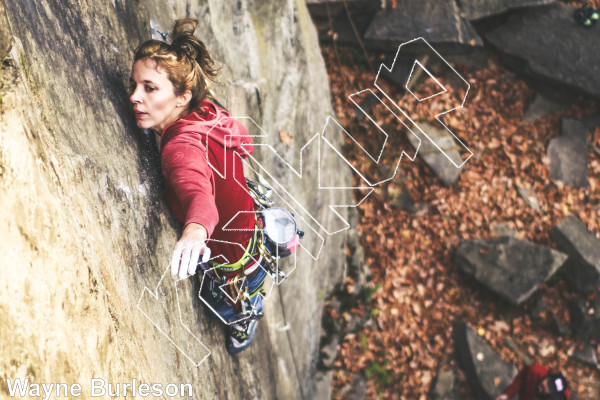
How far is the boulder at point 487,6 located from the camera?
8805 millimetres

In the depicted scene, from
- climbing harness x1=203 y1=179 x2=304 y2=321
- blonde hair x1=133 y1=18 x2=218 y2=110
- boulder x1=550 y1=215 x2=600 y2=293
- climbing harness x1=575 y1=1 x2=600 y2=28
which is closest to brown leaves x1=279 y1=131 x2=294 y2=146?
climbing harness x1=203 y1=179 x2=304 y2=321

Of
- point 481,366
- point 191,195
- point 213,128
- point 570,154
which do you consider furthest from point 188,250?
point 570,154

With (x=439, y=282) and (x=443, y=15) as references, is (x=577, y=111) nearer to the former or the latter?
(x=443, y=15)

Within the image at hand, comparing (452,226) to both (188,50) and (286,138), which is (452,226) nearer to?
(286,138)

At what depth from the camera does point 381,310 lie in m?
7.31

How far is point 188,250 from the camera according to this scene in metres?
1.92

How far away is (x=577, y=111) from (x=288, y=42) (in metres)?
7.10

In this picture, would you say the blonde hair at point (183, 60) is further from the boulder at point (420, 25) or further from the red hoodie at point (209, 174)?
the boulder at point (420, 25)

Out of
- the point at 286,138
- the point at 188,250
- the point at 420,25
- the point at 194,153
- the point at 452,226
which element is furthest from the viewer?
the point at 420,25

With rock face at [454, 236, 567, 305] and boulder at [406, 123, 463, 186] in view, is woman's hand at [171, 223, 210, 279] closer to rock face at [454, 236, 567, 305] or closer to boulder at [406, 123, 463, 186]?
rock face at [454, 236, 567, 305]

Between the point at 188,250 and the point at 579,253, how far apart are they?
7.84 meters

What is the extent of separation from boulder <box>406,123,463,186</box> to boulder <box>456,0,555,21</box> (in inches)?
97.6

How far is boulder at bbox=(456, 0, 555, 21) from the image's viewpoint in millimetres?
8805

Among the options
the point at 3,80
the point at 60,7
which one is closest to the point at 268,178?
the point at 60,7
